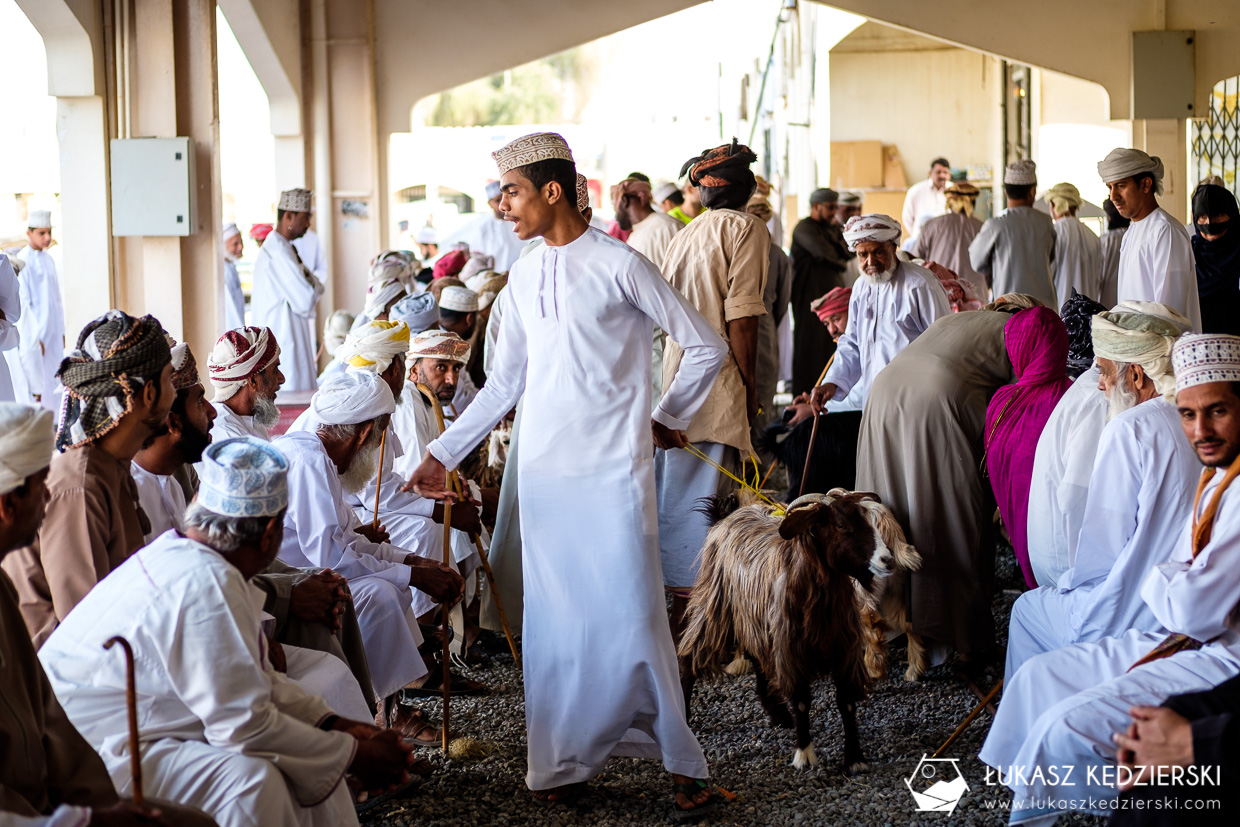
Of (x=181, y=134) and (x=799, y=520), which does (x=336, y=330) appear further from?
(x=799, y=520)

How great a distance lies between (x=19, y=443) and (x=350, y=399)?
1.68 metres

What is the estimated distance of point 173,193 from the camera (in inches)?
283

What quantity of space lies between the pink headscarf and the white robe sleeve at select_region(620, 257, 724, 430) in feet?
4.27

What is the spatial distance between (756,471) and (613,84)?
43748 millimetres

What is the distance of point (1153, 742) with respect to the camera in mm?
2420

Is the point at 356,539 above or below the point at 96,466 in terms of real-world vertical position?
below

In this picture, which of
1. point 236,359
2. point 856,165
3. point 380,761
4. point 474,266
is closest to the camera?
point 380,761

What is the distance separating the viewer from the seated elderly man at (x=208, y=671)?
238 cm

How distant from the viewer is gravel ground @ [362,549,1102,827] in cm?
356

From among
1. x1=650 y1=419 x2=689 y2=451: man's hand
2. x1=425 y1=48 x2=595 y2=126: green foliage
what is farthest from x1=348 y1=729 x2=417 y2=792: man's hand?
x1=425 y1=48 x2=595 y2=126: green foliage

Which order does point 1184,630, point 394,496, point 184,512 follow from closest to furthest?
point 1184,630 → point 184,512 → point 394,496

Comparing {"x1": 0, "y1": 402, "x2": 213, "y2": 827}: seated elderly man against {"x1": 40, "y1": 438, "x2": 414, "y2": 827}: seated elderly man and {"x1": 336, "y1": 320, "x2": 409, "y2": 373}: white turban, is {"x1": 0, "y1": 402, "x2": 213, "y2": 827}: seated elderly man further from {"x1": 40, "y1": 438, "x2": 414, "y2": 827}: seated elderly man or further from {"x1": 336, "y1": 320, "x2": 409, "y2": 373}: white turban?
{"x1": 336, "y1": 320, "x2": 409, "y2": 373}: white turban

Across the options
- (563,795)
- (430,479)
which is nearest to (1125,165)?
(430,479)

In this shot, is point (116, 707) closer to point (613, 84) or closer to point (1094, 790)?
point (1094, 790)
